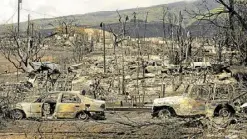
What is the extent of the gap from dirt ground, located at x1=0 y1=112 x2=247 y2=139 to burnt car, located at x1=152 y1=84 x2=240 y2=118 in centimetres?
139

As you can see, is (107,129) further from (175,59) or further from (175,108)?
(175,59)

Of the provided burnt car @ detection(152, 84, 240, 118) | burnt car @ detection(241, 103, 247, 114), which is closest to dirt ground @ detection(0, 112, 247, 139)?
burnt car @ detection(152, 84, 240, 118)

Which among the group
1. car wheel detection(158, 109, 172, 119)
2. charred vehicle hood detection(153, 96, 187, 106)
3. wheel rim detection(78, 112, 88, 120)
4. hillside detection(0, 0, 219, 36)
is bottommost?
wheel rim detection(78, 112, 88, 120)

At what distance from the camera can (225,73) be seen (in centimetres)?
3400

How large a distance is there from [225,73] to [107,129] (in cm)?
1762

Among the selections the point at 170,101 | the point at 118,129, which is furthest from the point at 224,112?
the point at 118,129

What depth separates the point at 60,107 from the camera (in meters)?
21.2

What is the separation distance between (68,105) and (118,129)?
157 inches

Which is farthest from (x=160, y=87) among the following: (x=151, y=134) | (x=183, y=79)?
(x=151, y=134)

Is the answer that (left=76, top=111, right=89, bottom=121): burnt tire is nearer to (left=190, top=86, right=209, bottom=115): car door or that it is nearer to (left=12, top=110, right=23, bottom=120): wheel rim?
(left=12, top=110, right=23, bottom=120): wheel rim

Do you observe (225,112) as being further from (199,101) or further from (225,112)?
(199,101)

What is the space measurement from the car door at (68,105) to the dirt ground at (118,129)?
535 millimetres

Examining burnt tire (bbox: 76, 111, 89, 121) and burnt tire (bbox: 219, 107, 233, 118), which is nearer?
burnt tire (bbox: 219, 107, 233, 118)

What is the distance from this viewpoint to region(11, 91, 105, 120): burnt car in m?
21.3
